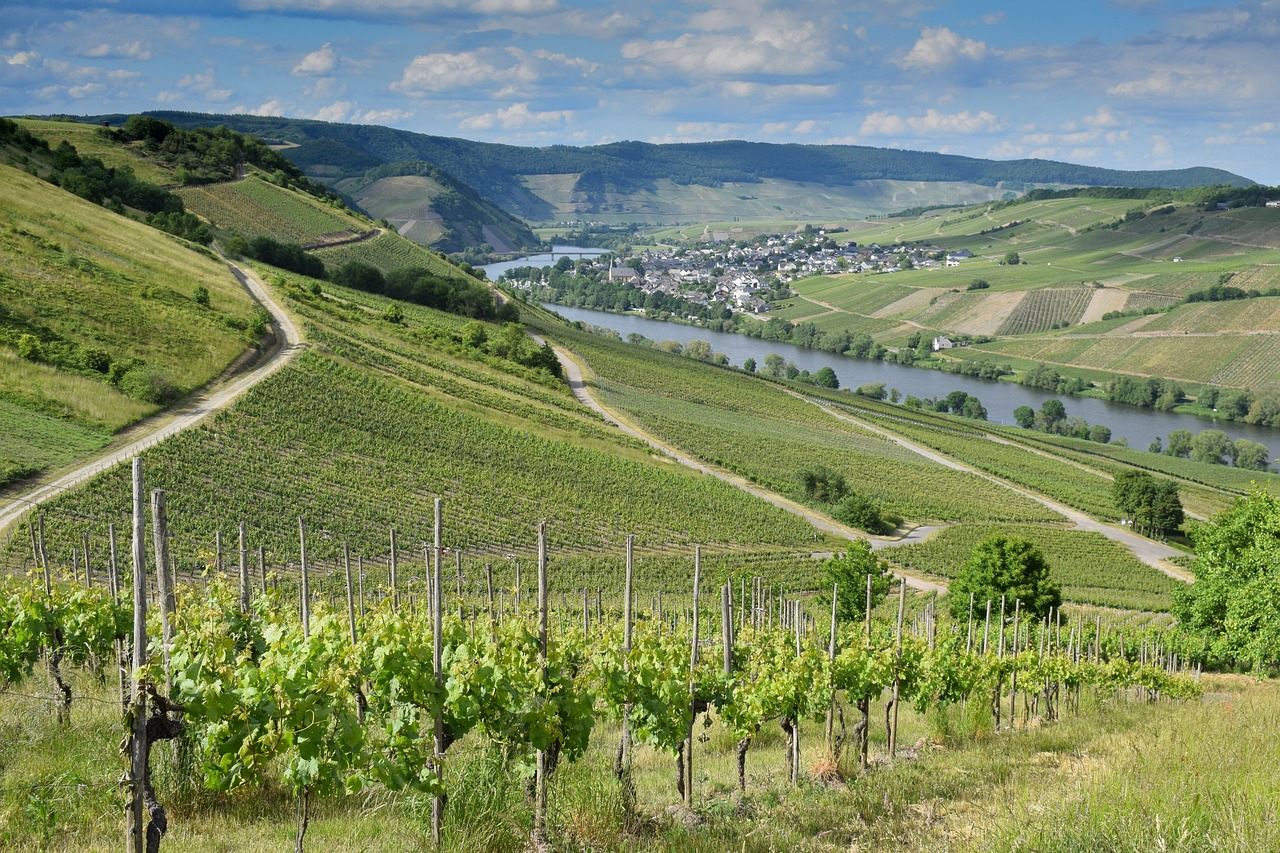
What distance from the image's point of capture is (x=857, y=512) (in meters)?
52.9

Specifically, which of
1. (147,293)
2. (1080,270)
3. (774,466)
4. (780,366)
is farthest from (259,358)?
(1080,270)

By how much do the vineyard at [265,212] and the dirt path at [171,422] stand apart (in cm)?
4005

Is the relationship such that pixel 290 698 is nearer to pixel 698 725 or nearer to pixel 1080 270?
pixel 698 725

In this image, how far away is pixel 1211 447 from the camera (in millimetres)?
97875

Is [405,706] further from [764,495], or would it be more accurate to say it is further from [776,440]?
[776,440]

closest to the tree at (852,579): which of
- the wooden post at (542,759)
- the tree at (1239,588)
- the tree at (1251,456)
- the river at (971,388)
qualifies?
the tree at (1239,588)

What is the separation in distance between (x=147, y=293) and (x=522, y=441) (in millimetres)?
22560

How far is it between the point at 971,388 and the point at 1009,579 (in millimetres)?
103433

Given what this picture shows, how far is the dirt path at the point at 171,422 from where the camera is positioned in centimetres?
2858

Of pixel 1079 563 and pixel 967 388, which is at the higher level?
pixel 967 388

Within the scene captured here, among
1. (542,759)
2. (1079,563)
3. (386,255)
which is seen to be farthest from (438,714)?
(386,255)

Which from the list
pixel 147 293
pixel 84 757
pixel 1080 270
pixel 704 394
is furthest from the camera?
pixel 1080 270

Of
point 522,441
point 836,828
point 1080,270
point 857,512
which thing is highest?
point 1080,270

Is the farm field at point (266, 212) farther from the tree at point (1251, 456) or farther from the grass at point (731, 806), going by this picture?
the tree at point (1251, 456)
